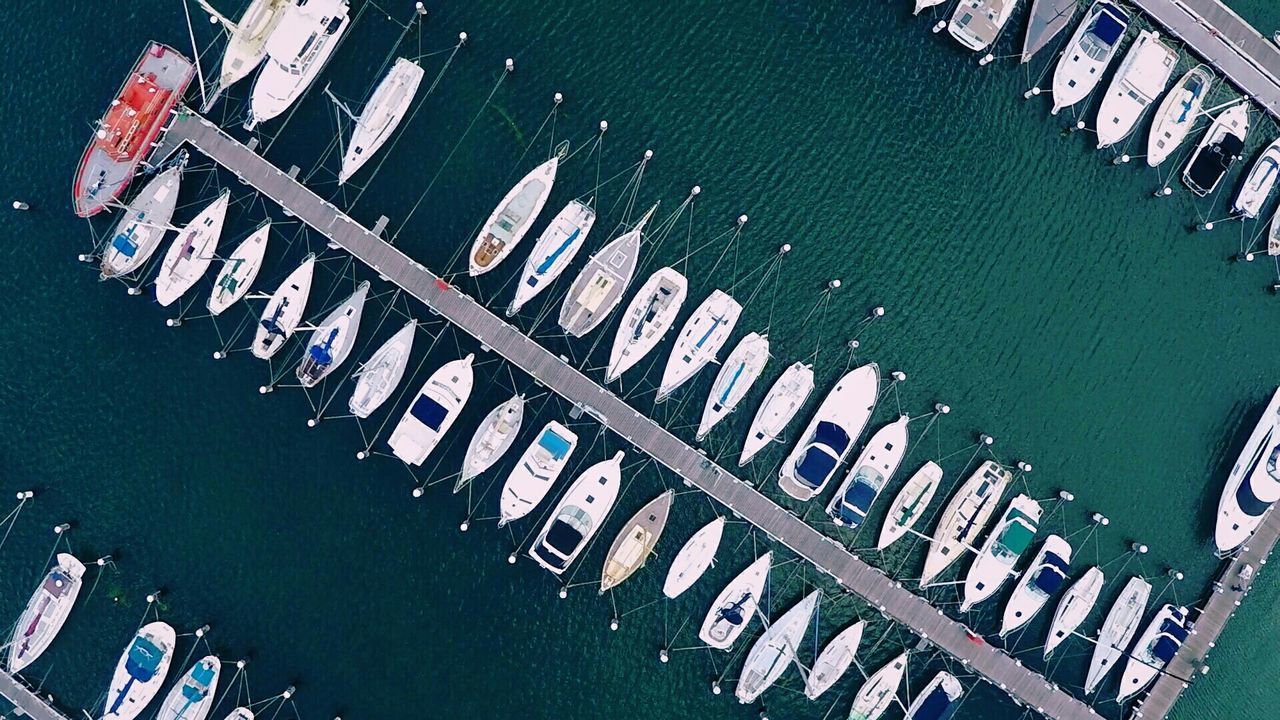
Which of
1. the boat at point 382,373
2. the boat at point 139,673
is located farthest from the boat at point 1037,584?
the boat at point 139,673

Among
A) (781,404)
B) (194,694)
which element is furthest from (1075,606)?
(194,694)

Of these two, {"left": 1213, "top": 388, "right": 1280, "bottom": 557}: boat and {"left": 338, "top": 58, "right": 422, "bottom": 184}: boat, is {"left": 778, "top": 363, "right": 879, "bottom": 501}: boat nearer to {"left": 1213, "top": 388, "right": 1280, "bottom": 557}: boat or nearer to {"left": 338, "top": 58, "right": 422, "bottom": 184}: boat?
{"left": 1213, "top": 388, "right": 1280, "bottom": 557}: boat

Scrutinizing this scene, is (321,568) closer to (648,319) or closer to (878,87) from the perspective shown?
(648,319)

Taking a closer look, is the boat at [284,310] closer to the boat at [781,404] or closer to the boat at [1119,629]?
the boat at [781,404]

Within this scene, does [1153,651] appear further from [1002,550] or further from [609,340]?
[609,340]

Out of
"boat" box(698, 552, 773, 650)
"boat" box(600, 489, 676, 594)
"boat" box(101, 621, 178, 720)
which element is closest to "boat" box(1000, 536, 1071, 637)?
"boat" box(698, 552, 773, 650)

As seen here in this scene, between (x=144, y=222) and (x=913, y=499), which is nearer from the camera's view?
(x=144, y=222)

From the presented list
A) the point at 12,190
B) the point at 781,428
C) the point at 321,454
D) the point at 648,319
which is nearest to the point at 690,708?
the point at 781,428
